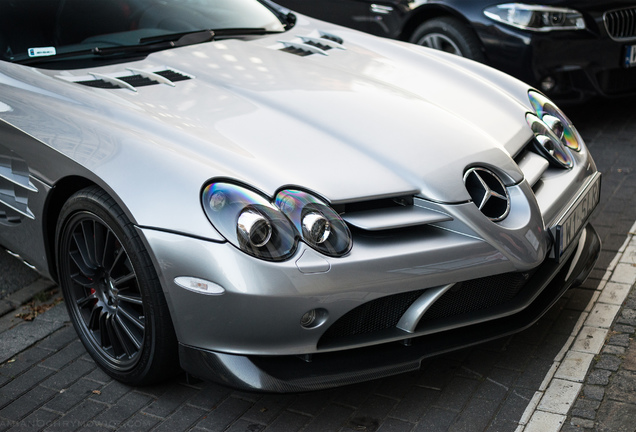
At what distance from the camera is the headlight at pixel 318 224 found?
2609mm

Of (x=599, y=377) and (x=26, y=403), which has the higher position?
(x=26, y=403)

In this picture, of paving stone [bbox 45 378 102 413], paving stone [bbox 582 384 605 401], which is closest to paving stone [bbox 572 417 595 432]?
paving stone [bbox 582 384 605 401]

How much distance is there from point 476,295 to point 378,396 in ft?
1.80

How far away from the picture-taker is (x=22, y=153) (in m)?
3.27

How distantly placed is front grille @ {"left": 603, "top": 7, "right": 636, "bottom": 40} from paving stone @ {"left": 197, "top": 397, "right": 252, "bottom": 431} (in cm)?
411

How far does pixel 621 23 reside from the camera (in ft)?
18.8

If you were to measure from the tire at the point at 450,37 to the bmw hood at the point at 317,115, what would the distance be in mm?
1997

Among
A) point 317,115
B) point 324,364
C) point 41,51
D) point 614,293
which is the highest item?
point 41,51

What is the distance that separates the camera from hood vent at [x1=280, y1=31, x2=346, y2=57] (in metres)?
3.94

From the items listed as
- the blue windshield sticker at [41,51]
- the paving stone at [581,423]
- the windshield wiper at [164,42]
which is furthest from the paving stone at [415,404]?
the blue windshield sticker at [41,51]

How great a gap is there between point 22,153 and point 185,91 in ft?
2.39

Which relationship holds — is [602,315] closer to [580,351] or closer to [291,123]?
[580,351]

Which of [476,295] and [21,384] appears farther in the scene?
[21,384]

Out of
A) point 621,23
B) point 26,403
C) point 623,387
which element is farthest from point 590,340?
point 621,23
